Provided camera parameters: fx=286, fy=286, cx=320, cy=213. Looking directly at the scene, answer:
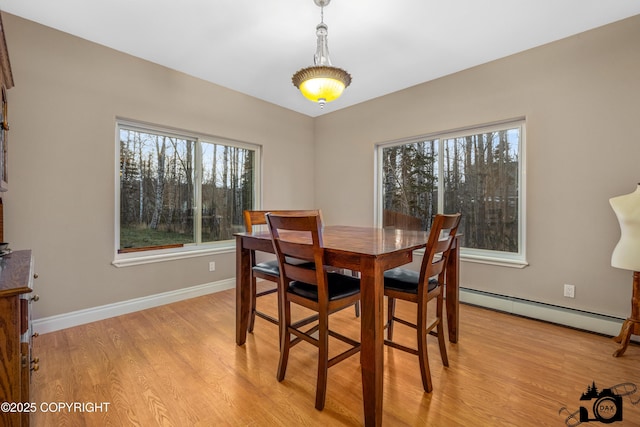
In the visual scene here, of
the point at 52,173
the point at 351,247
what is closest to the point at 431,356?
the point at 351,247

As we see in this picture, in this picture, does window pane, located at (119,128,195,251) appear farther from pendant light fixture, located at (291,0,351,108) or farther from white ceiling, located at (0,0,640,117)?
pendant light fixture, located at (291,0,351,108)

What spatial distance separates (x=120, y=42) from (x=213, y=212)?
6.08 feet

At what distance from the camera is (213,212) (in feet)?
11.6

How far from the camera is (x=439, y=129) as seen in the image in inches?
127

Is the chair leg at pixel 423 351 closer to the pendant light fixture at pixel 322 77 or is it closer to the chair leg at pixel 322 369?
the chair leg at pixel 322 369

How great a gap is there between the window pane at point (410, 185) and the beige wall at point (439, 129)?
1.58 ft

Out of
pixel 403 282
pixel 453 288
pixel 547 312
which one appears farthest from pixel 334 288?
pixel 547 312

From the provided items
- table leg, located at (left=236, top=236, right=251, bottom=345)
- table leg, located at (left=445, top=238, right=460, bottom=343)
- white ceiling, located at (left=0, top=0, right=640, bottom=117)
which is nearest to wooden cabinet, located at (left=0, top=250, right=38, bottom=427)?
table leg, located at (left=236, top=236, right=251, bottom=345)

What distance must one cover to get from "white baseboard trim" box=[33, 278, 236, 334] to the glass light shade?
2422 millimetres

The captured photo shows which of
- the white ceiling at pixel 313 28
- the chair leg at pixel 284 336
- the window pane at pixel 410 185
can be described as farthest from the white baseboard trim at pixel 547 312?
the white ceiling at pixel 313 28

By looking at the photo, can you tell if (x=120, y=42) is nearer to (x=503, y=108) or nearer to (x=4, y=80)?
(x=4, y=80)

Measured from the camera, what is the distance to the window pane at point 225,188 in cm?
346

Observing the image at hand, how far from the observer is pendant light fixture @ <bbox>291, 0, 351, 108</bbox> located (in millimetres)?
1932

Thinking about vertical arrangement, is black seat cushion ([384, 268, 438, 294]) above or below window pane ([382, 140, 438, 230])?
below
